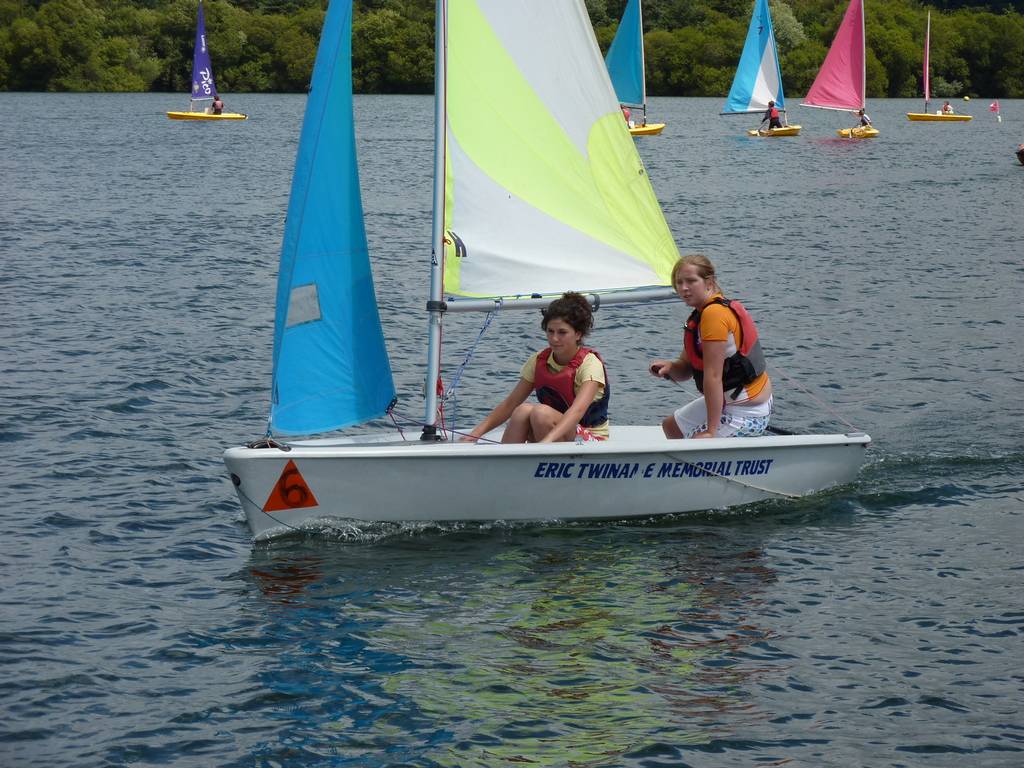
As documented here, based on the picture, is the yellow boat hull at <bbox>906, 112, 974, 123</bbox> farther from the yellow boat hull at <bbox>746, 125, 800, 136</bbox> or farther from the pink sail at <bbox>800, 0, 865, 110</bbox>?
the yellow boat hull at <bbox>746, 125, 800, 136</bbox>

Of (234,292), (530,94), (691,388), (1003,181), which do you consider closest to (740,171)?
(1003,181)

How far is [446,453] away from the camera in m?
9.26

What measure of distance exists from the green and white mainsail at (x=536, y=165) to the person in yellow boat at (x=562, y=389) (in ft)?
1.80

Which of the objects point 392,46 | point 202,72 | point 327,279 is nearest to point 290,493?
point 327,279

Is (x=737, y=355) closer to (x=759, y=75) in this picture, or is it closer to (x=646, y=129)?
(x=646, y=129)

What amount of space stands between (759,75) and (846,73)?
13.0 feet

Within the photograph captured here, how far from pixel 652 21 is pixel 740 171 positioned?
64258 mm

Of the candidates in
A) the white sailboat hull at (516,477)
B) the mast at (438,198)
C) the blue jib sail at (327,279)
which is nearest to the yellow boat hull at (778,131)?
the white sailboat hull at (516,477)

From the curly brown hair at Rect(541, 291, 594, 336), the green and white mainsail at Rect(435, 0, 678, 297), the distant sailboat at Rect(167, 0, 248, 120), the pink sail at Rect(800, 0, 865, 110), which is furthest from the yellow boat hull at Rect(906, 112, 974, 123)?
the curly brown hair at Rect(541, 291, 594, 336)

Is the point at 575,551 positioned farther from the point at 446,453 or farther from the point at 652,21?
the point at 652,21

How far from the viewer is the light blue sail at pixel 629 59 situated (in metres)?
53.6

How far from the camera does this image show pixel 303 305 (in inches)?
364

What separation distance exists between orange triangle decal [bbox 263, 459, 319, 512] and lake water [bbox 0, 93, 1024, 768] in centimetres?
35

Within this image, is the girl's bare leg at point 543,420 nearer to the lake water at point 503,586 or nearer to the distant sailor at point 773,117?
the lake water at point 503,586
